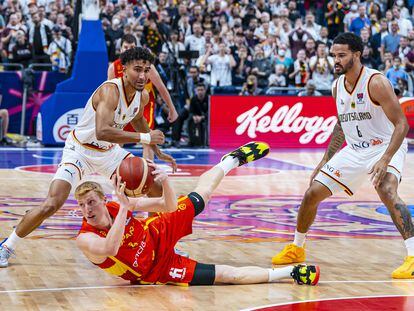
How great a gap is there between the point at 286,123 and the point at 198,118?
6.73 feet

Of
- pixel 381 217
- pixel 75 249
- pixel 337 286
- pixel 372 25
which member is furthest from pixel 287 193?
pixel 372 25

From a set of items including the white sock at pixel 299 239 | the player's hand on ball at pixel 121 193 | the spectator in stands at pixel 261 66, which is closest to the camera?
the player's hand on ball at pixel 121 193

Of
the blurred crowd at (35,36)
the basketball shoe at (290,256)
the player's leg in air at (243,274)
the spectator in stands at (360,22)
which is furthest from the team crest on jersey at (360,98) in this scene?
the spectator in stands at (360,22)

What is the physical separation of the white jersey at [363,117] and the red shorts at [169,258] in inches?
76.8

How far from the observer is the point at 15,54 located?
20656 millimetres

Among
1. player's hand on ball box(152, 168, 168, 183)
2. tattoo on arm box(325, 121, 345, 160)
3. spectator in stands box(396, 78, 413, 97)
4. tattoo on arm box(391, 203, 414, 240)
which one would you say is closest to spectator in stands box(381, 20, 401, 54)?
spectator in stands box(396, 78, 413, 97)

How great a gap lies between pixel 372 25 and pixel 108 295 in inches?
A: 725

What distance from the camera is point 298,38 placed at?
→ 74.4ft

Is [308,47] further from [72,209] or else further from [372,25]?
[72,209]

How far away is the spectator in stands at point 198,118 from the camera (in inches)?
802

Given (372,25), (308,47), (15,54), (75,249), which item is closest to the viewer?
(75,249)

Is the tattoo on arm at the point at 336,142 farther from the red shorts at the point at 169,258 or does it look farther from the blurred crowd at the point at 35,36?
the blurred crowd at the point at 35,36

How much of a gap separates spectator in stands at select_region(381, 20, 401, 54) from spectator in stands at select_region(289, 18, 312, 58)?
205cm

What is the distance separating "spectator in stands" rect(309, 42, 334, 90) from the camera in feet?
71.1
